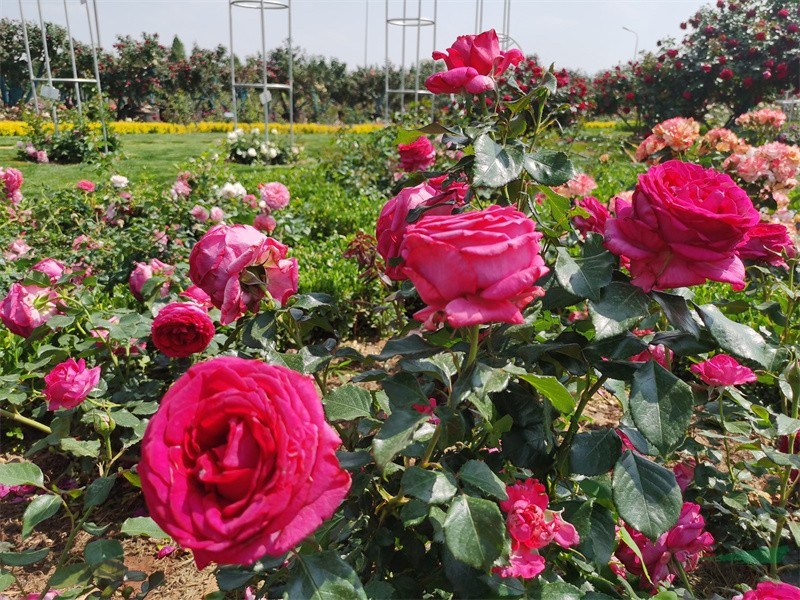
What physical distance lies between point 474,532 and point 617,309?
0.92 ft

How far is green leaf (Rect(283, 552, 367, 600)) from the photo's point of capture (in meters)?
0.56

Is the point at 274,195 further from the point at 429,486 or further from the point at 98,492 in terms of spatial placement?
the point at 429,486

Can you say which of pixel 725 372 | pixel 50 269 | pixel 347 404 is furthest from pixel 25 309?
pixel 725 372

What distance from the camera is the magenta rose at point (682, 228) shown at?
1.99 ft

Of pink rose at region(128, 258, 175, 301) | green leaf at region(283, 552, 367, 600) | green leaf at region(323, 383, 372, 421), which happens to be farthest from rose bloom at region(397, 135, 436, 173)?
green leaf at region(283, 552, 367, 600)

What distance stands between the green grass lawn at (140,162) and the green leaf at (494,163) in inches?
135

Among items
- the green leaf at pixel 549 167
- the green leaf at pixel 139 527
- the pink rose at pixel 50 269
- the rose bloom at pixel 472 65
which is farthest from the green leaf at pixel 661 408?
the pink rose at pixel 50 269

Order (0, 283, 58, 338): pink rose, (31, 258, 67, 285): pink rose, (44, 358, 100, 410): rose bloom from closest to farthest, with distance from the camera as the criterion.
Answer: (44, 358, 100, 410): rose bloom → (0, 283, 58, 338): pink rose → (31, 258, 67, 285): pink rose

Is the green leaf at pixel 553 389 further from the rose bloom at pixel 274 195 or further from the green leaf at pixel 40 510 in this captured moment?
the rose bloom at pixel 274 195

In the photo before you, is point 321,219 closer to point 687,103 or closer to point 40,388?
point 40,388

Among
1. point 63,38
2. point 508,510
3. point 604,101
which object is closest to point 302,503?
point 508,510

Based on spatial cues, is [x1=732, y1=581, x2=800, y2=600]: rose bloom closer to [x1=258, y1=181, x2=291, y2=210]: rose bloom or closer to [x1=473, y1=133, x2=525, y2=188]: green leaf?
[x1=473, y1=133, x2=525, y2=188]: green leaf

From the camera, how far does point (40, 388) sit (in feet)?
6.35

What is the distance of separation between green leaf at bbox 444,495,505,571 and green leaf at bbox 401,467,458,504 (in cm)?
1
